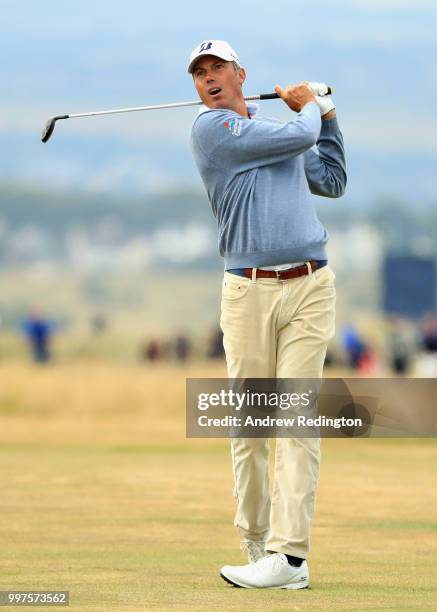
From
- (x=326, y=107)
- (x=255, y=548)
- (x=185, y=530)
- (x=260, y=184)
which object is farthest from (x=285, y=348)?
(x=185, y=530)

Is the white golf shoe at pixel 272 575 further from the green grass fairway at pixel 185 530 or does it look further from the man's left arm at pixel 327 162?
the man's left arm at pixel 327 162

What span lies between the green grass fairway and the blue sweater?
52.9 inches

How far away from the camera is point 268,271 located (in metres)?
6.73

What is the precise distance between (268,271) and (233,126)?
0.59 m

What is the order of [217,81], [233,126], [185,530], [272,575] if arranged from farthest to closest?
[185,530]
[217,81]
[233,126]
[272,575]

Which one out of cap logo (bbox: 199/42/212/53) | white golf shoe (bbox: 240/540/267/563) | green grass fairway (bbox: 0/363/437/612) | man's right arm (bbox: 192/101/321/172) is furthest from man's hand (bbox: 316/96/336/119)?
green grass fairway (bbox: 0/363/437/612)

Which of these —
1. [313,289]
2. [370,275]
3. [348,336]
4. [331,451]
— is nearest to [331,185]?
[313,289]

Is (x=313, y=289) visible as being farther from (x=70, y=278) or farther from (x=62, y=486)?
(x=70, y=278)

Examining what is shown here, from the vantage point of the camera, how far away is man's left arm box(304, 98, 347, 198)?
23.1ft

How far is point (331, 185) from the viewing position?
279 inches

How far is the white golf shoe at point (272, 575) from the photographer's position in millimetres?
6617

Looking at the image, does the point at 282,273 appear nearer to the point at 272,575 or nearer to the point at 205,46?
the point at 205,46

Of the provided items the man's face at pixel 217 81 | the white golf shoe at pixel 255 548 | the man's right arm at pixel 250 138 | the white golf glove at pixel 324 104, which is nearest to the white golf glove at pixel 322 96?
the white golf glove at pixel 324 104

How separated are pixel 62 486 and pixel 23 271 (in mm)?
161891
